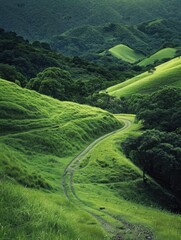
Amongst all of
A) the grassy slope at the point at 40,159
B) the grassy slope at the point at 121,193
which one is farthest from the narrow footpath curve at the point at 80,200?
the grassy slope at the point at 40,159

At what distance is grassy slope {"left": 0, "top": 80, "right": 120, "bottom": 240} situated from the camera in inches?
635

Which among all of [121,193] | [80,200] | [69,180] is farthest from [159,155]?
[80,200]

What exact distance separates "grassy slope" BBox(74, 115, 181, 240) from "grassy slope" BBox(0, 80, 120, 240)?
2.98 metres

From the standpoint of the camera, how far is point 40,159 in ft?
163

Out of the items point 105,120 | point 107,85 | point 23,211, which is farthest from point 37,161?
point 107,85

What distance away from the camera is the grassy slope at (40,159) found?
16125 mm

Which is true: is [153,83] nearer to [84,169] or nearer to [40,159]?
[84,169]

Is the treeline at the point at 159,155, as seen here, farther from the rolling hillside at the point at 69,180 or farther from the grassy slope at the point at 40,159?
the grassy slope at the point at 40,159

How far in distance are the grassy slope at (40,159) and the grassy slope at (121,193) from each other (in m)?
2.98

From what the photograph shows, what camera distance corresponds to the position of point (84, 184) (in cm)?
4462

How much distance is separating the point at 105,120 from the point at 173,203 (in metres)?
34.9

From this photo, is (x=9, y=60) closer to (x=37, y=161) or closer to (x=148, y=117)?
(x=148, y=117)

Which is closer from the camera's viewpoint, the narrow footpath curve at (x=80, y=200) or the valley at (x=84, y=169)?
the valley at (x=84, y=169)

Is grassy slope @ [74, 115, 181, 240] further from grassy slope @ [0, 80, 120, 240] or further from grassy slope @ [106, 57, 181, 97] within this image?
grassy slope @ [106, 57, 181, 97]
